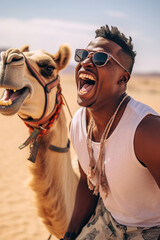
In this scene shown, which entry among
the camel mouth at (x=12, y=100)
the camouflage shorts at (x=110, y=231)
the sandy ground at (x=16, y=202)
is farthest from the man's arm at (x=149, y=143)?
the sandy ground at (x=16, y=202)

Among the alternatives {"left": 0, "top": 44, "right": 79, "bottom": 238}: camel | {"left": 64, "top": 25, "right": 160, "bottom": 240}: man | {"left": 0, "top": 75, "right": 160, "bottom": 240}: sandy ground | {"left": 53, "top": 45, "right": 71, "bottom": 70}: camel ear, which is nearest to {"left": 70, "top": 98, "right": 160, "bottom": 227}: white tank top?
{"left": 64, "top": 25, "right": 160, "bottom": 240}: man

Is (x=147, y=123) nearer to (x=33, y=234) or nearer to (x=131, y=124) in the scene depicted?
(x=131, y=124)

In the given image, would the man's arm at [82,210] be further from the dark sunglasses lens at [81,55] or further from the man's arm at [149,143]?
the dark sunglasses lens at [81,55]

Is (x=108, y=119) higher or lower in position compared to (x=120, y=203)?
higher

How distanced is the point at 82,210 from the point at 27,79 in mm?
1287

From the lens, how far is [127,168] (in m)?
1.58

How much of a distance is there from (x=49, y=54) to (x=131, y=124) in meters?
1.86

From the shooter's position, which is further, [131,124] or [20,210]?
[20,210]

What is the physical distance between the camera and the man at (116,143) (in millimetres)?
1554

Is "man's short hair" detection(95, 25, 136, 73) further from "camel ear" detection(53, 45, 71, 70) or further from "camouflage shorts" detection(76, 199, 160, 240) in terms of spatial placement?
"camel ear" detection(53, 45, 71, 70)

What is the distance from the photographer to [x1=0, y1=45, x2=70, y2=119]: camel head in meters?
2.27

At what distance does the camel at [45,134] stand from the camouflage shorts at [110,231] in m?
0.77

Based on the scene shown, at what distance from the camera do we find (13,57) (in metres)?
2.31

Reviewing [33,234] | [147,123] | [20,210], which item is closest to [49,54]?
[147,123]
